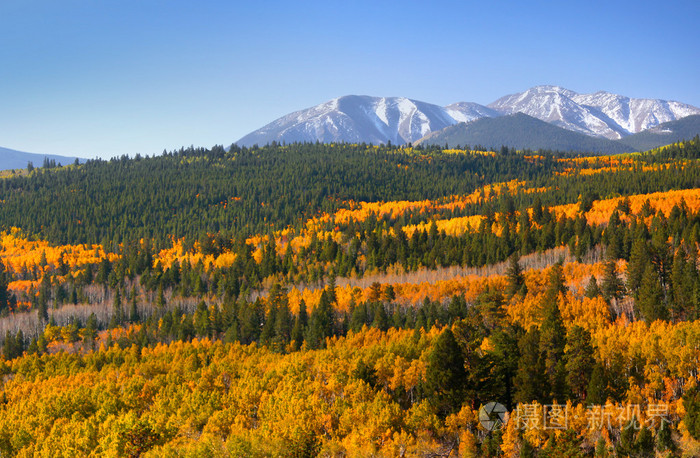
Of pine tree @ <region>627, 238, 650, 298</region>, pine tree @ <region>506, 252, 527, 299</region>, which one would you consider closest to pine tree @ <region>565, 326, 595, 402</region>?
pine tree @ <region>506, 252, 527, 299</region>

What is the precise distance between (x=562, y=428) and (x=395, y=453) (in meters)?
17.8

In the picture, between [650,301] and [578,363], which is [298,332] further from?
[578,363]

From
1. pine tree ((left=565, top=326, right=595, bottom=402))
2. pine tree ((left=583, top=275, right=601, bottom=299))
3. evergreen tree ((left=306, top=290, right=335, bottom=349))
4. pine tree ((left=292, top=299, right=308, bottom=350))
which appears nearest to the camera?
pine tree ((left=565, top=326, right=595, bottom=402))

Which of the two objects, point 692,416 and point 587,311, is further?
point 587,311

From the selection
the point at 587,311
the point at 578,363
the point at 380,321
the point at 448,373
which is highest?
the point at 448,373

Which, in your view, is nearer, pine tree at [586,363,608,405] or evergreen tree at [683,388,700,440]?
evergreen tree at [683,388,700,440]

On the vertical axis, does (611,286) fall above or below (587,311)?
above

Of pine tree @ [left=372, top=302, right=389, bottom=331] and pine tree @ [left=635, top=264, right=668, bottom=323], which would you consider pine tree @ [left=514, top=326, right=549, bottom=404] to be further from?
pine tree @ [left=372, top=302, right=389, bottom=331]

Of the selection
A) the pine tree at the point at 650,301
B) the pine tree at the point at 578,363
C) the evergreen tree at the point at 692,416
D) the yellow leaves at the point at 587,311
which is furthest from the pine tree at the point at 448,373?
the pine tree at the point at 650,301

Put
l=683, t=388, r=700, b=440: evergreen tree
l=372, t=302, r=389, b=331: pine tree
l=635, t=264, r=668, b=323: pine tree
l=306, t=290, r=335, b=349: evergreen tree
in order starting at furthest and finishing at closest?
l=372, t=302, r=389, b=331: pine tree < l=306, t=290, r=335, b=349: evergreen tree < l=635, t=264, r=668, b=323: pine tree < l=683, t=388, r=700, b=440: evergreen tree

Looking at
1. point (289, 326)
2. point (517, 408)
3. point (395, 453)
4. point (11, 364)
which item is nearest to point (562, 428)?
point (517, 408)

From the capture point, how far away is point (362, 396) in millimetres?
72500
